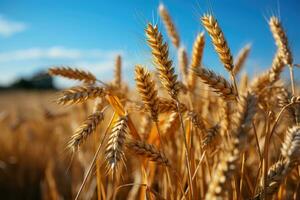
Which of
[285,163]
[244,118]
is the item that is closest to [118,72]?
[285,163]

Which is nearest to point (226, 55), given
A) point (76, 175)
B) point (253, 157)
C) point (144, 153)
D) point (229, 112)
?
point (229, 112)

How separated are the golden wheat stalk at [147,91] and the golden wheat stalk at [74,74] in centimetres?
51

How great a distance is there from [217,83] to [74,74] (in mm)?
866

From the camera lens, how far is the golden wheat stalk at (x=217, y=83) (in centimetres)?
133

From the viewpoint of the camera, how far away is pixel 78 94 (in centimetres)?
151

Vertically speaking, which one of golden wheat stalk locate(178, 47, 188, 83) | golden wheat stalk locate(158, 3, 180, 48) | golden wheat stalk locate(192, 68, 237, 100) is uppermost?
golden wheat stalk locate(158, 3, 180, 48)

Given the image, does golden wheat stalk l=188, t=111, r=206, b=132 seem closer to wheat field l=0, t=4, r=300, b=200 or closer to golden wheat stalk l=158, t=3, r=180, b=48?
wheat field l=0, t=4, r=300, b=200

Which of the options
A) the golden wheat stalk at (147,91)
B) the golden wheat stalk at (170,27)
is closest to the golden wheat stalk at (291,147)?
the golden wheat stalk at (147,91)

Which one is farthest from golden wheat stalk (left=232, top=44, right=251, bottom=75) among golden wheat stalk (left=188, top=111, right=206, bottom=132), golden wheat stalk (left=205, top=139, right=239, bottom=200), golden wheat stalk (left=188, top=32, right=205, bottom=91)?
golden wheat stalk (left=205, top=139, right=239, bottom=200)

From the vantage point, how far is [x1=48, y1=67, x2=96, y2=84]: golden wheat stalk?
1913 millimetres

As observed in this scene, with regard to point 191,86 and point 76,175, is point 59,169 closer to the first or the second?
point 76,175

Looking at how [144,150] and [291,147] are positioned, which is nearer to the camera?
[291,147]

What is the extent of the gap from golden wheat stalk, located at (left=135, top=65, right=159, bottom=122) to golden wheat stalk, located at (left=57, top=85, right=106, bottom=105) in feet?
0.70

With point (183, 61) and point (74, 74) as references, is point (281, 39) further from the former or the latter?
point (74, 74)
